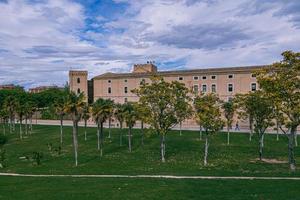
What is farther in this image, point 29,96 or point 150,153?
point 29,96

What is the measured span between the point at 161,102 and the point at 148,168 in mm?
10017

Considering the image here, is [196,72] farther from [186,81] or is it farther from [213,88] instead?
[213,88]

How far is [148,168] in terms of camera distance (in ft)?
118

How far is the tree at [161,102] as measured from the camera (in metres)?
43.9

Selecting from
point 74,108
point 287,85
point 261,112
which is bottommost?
point 261,112

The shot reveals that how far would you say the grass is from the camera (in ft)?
70.8

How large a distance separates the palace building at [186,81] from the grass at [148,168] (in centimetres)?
2099

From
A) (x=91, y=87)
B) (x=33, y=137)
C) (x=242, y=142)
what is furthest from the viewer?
(x=91, y=87)

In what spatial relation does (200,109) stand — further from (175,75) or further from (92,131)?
(175,75)

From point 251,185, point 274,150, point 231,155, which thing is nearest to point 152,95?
point 231,155

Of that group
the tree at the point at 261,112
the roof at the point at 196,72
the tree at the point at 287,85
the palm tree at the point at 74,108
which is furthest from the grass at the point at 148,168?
the roof at the point at 196,72

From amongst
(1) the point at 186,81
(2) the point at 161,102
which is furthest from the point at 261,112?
(1) the point at 186,81

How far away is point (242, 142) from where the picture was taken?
57375mm

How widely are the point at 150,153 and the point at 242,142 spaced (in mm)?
16801
